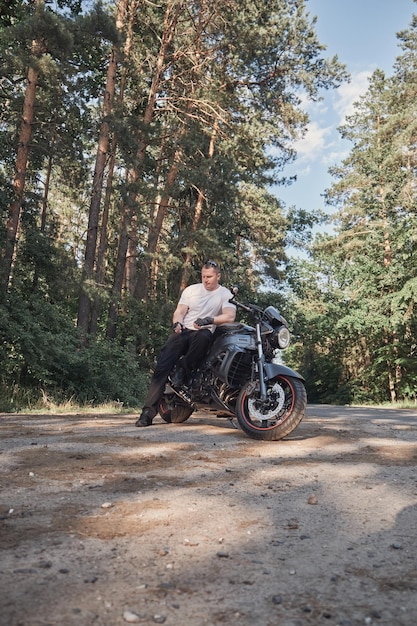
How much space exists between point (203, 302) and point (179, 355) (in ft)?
2.18

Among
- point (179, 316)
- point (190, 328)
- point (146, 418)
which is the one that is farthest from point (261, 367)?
point (146, 418)

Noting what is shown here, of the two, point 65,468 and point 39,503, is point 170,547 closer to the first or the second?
point 39,503

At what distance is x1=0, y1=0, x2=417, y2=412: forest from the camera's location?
14.1 meters

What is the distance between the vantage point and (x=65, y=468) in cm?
377

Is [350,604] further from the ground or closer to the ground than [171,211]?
closer to the ground

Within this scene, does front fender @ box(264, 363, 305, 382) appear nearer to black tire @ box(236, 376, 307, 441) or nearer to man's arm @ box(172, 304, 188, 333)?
black tire @ box(236, 376, 307, 441)

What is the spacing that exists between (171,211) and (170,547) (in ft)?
83.8

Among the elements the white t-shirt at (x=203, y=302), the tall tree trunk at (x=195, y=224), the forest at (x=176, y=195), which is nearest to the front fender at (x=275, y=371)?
the white t-shirt at (x=203, y=302)

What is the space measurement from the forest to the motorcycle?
14.7 feet

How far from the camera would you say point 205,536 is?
7.86ft

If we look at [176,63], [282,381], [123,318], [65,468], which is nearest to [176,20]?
[176,63]

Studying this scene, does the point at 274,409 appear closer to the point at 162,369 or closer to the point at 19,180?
the point at 162,369

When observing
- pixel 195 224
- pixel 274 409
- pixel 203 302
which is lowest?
pixel 274 409

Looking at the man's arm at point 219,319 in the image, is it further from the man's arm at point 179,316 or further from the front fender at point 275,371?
the front fender at point 275,371
